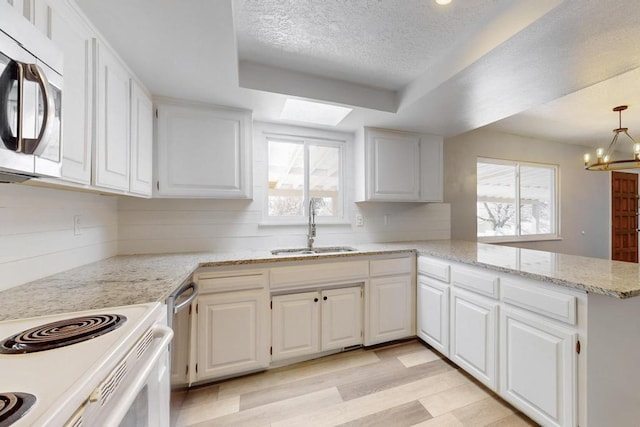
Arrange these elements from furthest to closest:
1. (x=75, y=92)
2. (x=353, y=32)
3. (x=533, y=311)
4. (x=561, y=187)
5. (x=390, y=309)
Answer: (x=561, y=187) < (x=390, y=309) < (x=353, y=32) < (x=533, y=311) < (x=75, y=92)

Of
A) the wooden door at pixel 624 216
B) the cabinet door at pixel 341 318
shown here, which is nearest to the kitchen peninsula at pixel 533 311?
the cabinet door at pixel 341 318

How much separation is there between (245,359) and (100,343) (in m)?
1.33

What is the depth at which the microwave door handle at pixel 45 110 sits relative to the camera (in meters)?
0.73

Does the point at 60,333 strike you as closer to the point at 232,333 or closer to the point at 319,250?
the point at 232,333

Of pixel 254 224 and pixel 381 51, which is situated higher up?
pixel 381 51

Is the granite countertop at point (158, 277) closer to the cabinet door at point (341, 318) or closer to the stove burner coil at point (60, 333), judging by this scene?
the stove burner coil at point (60, 333)

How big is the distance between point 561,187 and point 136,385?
17.9ft

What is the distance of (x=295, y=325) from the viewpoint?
1.96 meters

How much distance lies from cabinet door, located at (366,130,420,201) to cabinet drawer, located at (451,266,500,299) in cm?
99

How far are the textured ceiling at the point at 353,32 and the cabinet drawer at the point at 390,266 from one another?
5.05ft

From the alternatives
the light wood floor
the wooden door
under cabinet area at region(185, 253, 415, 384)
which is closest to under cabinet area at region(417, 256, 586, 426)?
the light wood floor

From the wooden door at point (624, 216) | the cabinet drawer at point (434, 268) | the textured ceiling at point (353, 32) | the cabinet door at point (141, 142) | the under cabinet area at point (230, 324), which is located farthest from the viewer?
the wooden door at point (624, 216)

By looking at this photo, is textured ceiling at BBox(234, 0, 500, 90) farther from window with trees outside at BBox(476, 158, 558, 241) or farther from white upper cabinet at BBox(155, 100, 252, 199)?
window with trees outside at BBox(476, 158, 558, 241)

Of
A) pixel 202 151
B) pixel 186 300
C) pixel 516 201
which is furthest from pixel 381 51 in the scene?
pixel 516 201
